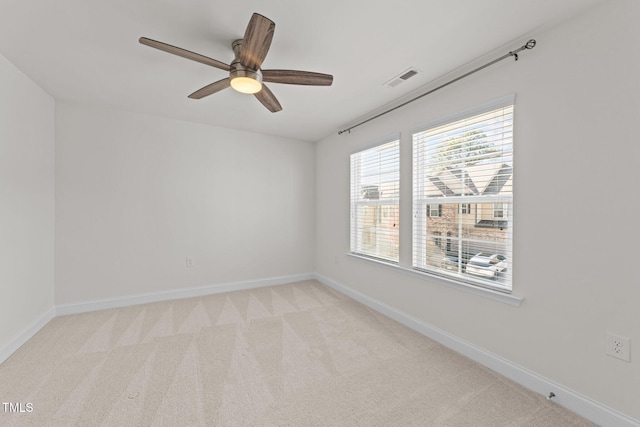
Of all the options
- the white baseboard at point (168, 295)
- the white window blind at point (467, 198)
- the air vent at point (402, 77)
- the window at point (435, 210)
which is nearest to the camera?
the white window blind at point (467, 198)

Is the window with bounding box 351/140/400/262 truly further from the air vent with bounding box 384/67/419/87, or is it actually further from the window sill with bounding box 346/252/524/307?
the air vent with bounding box 384/67/419/87

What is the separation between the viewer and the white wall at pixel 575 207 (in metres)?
1.46

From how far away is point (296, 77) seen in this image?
6.41 feet

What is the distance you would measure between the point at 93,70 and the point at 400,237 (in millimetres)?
3385

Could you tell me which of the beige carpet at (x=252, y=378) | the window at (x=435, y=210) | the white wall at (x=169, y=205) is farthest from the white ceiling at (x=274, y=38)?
the beige carpet at (x=252, y=378)

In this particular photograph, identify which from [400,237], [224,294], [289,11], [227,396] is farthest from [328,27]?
[224,294]

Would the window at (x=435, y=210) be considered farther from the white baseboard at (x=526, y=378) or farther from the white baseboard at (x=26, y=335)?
the white baseboard at (x=26, y=335)

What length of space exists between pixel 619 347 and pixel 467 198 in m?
1.27

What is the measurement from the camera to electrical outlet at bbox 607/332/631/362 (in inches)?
57.2

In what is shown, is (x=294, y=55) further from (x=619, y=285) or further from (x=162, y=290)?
(x=162, y=290)

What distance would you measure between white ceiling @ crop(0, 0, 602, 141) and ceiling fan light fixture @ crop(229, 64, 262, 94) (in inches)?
10.0

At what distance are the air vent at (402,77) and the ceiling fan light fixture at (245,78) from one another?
1.27m

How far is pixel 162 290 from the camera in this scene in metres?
3.60

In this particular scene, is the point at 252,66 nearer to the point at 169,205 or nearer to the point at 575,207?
the point at 575,207
